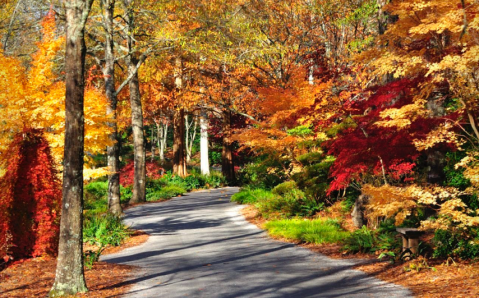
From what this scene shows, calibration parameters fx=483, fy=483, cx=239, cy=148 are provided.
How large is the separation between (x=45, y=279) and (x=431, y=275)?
6.80m

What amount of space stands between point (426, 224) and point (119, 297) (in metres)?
5.07

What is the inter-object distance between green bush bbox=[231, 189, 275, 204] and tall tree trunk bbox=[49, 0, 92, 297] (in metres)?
11.8

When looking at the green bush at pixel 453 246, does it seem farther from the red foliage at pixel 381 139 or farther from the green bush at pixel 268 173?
the green bush at pixel 268 173

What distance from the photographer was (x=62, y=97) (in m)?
14.2

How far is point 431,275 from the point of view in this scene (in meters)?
7.96

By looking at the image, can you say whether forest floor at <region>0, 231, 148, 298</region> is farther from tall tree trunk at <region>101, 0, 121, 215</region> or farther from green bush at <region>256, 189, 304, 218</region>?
tall tree trunk at <region>101, 0, 121, 215</region>

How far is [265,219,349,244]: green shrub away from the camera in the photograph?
11.8m

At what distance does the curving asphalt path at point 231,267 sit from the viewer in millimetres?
7742

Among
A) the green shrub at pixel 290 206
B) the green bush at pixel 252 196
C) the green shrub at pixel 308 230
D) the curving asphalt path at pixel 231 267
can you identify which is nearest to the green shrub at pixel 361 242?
the curving asphalt path at pixel 231 267

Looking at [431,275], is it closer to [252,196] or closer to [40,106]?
[40,106]

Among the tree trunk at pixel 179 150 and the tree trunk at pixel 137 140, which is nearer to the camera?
the tree trunk at pixel 137 140

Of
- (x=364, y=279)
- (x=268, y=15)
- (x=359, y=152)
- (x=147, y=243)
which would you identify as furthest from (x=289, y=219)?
(x=268, y=15)

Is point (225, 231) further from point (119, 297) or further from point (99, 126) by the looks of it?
point (119, 297)

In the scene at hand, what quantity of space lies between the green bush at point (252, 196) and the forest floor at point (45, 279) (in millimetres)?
9972
